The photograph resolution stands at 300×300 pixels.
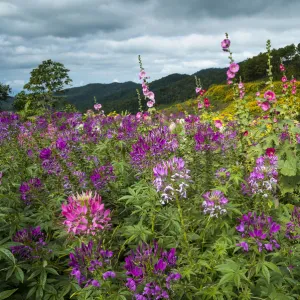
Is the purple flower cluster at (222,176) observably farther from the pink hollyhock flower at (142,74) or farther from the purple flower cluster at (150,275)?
the pink hollyhock flower at (142,74)

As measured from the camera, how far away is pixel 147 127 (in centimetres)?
699

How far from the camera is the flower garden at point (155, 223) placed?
79.9 inches

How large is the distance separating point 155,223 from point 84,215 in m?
1.53

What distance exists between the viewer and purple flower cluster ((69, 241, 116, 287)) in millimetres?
1979

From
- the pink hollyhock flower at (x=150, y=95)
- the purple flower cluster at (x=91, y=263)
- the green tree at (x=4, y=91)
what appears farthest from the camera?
the green tree at (x=4, y=91)

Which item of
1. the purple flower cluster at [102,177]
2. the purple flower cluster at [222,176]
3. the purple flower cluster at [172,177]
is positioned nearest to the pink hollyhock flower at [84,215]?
the purple flower cluster at [172,177]

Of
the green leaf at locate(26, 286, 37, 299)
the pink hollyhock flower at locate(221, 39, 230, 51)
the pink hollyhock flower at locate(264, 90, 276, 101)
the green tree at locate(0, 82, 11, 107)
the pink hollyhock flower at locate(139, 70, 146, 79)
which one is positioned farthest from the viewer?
the green tree at locate(0, 82, 11, 107)

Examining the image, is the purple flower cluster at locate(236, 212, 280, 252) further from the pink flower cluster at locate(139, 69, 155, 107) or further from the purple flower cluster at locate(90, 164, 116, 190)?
the pink flower cluster at locate(139, 69, 155, 107)

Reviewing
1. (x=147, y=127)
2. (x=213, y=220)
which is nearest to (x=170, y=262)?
(x=213, y=220)

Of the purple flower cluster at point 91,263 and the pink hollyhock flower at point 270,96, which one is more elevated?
the pink hollyhock flower at point 270,96

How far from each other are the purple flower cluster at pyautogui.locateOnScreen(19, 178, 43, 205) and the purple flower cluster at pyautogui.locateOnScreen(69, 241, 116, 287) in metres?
1.64

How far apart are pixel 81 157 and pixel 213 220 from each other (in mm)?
2125

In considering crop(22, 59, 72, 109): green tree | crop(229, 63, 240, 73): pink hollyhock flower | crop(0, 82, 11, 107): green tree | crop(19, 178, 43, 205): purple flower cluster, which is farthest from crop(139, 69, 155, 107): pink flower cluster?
crop(0, 82, 11, 107): green tree

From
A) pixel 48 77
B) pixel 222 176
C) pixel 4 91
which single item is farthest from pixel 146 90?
pixel 4 91
